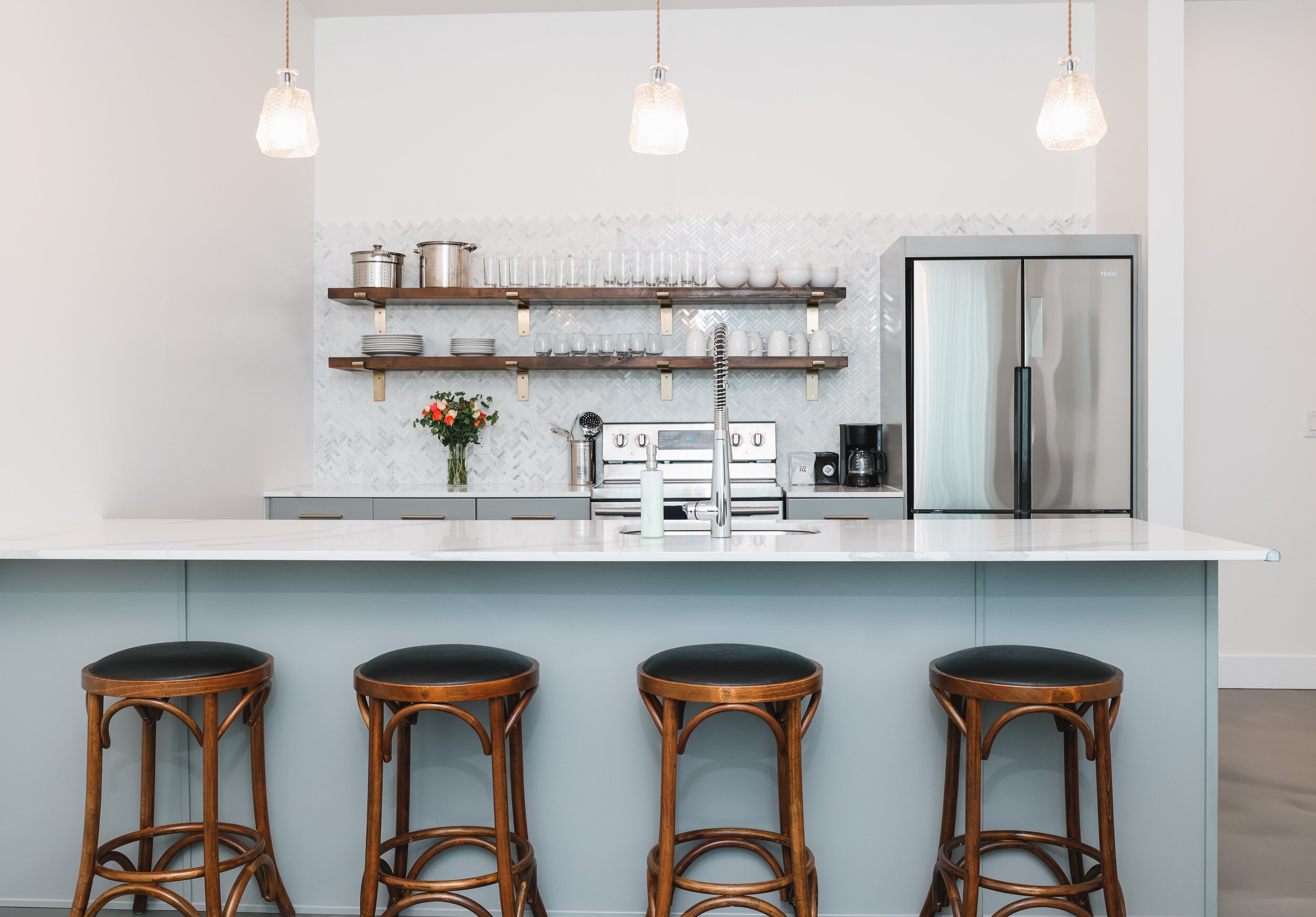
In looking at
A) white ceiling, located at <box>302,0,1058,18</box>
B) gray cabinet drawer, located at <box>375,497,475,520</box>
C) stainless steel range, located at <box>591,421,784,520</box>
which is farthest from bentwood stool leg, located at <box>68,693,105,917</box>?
white ceiling, located at <box>302,0,1058,18</box>

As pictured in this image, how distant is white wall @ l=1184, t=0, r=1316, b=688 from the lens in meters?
4.30

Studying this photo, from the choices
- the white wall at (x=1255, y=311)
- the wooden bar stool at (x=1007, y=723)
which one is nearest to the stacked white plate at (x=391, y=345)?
the wooden bar stool at (x=1007, y=723)

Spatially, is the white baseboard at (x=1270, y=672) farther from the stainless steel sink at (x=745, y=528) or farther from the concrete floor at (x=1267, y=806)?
the stainless steel sink at (x=745, y=528)

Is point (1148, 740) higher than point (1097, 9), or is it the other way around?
point (1097, 9)

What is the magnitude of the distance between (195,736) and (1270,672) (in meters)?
4.54

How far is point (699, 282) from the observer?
4340 mm

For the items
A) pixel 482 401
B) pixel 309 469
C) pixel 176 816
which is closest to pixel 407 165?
pixel 482 401

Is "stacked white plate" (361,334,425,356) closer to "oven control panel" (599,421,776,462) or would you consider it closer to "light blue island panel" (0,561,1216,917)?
"oven control panel" (599,421,776,462)

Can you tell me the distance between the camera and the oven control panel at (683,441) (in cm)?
450

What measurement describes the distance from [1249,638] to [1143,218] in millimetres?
2050

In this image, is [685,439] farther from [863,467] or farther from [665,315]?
[863,467]

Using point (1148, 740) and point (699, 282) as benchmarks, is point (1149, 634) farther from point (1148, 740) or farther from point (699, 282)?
point (699, 282)

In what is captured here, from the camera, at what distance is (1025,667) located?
6.53 ft

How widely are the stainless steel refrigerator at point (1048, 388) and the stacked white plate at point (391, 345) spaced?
8.18 feet
